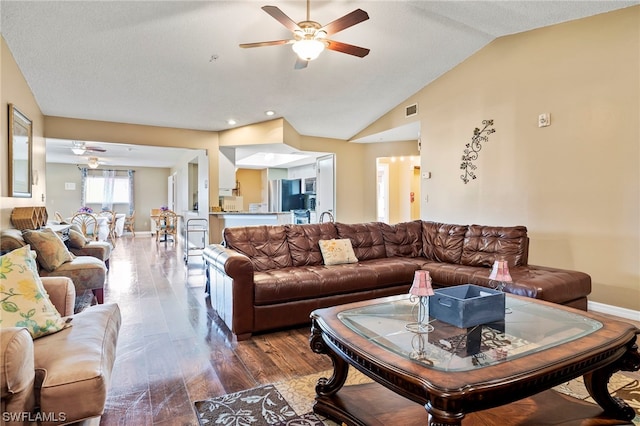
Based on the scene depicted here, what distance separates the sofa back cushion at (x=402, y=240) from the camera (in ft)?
14.1

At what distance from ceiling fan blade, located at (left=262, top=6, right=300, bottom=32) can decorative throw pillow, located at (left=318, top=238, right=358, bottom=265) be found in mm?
2102

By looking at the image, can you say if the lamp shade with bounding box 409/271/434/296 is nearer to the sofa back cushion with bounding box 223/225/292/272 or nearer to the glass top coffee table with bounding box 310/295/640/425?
the glass top coffee table with bounding box 310/295/640/425

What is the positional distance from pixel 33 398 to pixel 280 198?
10028mm

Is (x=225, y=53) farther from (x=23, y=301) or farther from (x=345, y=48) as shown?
(x=23, y=301)

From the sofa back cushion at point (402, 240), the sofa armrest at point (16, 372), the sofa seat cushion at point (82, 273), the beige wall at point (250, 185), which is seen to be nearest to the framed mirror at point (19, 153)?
the sofa seat cushion at point (82, 273)

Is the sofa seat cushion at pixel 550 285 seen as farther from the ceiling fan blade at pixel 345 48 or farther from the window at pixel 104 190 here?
the window at pixel 104 190

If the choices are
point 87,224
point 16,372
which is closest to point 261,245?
point 16,372

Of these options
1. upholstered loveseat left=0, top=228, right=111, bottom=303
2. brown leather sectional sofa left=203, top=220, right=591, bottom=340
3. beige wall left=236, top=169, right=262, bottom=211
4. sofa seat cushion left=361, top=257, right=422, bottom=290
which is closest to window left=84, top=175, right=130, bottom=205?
beige wall left=236, top=169, right=262, bottom=211

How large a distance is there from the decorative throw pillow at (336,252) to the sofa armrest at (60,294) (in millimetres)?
2243

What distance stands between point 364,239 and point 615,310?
8.68ft

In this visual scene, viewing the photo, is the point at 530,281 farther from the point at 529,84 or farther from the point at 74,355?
the point at 74,355

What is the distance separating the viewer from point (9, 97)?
360 cm

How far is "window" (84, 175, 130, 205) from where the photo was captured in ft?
37.4

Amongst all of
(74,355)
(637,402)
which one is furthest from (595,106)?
(74,355)
